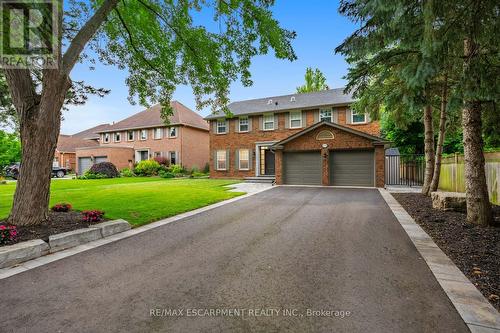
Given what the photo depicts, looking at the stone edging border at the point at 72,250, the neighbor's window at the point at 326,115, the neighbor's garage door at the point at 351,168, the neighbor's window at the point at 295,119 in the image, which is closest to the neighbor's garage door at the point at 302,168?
the neighbor's garage door at the point at 351,168

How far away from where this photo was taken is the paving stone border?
3826mm

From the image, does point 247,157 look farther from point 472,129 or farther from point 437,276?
point 437,276

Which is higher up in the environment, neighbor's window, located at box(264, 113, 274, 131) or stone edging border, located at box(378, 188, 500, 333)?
neighbor's window, located at box(264, 113, 274, 131)

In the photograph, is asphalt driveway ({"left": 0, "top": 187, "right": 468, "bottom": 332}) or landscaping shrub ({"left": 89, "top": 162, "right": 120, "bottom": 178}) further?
landscaping shrub ({"left": 89, "top": 162, "right": 120, "bottom": 178})

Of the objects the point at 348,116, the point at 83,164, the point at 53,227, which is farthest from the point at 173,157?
the point at 53,227

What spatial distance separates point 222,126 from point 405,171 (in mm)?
15232

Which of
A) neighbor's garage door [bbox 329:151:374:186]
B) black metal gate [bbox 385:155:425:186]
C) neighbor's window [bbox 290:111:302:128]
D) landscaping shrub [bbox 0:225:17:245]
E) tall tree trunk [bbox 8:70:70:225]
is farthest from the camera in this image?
neighbor's window [bbox 290:111:302:128]

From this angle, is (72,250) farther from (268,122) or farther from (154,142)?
(154,142)

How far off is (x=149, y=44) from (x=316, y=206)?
28.3 ft

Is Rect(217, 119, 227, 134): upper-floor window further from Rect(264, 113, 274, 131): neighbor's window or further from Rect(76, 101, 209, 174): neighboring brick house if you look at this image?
Rect(76, 101, 209, 174): neighboring brick house

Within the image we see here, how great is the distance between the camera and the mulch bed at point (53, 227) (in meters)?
4.67

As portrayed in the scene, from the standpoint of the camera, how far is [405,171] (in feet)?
60.3

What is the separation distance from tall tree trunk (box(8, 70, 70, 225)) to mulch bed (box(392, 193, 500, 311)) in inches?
305

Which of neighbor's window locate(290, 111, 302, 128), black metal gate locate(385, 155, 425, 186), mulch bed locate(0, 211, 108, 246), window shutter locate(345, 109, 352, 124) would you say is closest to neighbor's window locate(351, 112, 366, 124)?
window shutter locate(345, 109, 352, 124)
